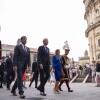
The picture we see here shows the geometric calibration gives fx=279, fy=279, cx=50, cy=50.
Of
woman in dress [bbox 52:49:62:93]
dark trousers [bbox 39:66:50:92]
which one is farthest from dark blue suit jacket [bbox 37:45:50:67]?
woman in dress [bbox 52:49:62:93]

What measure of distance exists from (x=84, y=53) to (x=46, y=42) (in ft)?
321

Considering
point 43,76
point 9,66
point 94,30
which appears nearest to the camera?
point 43,76

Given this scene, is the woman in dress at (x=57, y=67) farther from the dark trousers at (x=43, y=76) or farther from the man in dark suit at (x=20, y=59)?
the man in dark suit at (x=20, y=59)

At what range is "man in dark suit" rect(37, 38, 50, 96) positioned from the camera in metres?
8.88

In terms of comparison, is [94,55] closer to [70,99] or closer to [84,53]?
[70,99]

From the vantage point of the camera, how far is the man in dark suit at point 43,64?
349 inches

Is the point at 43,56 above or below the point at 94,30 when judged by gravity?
below

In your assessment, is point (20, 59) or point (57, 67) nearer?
point (20, 59)

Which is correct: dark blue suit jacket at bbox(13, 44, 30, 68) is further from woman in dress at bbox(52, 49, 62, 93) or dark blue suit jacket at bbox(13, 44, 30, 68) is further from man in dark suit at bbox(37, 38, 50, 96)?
woman in dress at bbox(52, 49, 62, 93)

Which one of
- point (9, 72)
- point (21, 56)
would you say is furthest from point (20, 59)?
point (9, 72)

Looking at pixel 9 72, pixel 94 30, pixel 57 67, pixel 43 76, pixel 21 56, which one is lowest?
pixel 43 76

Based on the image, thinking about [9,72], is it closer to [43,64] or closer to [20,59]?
[43,64]

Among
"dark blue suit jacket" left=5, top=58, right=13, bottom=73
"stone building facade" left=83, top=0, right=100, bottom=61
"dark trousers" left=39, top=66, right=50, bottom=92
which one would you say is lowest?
"dark trousers" left=39, top=66, right=50, bottom=92

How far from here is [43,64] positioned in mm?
9016
